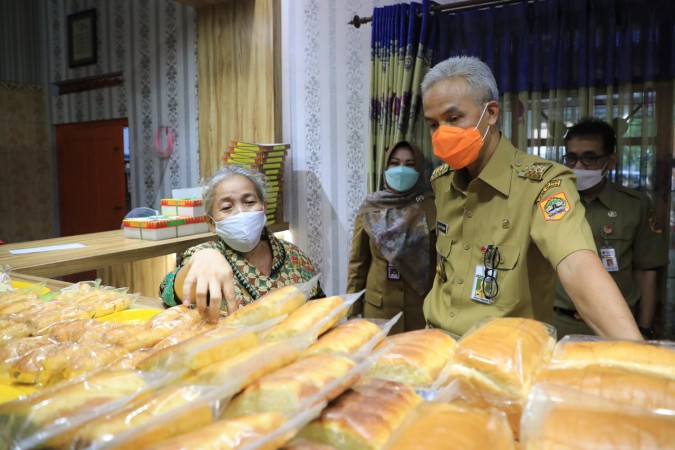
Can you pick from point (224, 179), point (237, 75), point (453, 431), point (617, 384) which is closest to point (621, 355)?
point (617, 384)

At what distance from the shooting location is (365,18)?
12.3 ft

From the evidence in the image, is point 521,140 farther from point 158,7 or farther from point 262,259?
point 158,7

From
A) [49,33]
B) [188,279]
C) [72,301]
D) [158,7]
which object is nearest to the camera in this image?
[188,279]

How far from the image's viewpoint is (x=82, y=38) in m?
6.16

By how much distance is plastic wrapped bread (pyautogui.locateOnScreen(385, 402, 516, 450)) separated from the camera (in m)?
0.55

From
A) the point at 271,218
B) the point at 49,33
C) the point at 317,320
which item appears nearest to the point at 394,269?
the point at 271,218

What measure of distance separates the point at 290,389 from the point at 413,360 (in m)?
0.25

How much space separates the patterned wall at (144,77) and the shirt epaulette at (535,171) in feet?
13.4

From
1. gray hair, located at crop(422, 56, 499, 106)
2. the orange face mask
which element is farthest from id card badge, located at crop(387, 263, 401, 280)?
gray hair, located at crop(422, 56, 499, 106)

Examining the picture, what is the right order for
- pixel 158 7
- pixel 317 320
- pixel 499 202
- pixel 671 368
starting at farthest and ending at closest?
pixel 158 7 < pixel 499 202 < pixel 317 320 < pixel 671 368

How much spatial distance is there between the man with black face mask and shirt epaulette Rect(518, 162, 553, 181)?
47.9 inches

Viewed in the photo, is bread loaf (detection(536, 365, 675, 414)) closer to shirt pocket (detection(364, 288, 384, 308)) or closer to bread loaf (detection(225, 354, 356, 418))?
bread loaf (detection(225, 354, 356, 418))

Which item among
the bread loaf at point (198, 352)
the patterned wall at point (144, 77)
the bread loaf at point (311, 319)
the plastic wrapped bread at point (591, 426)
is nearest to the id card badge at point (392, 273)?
the bread loaf at point (311, 319)

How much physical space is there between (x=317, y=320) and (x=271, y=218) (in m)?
3.49
